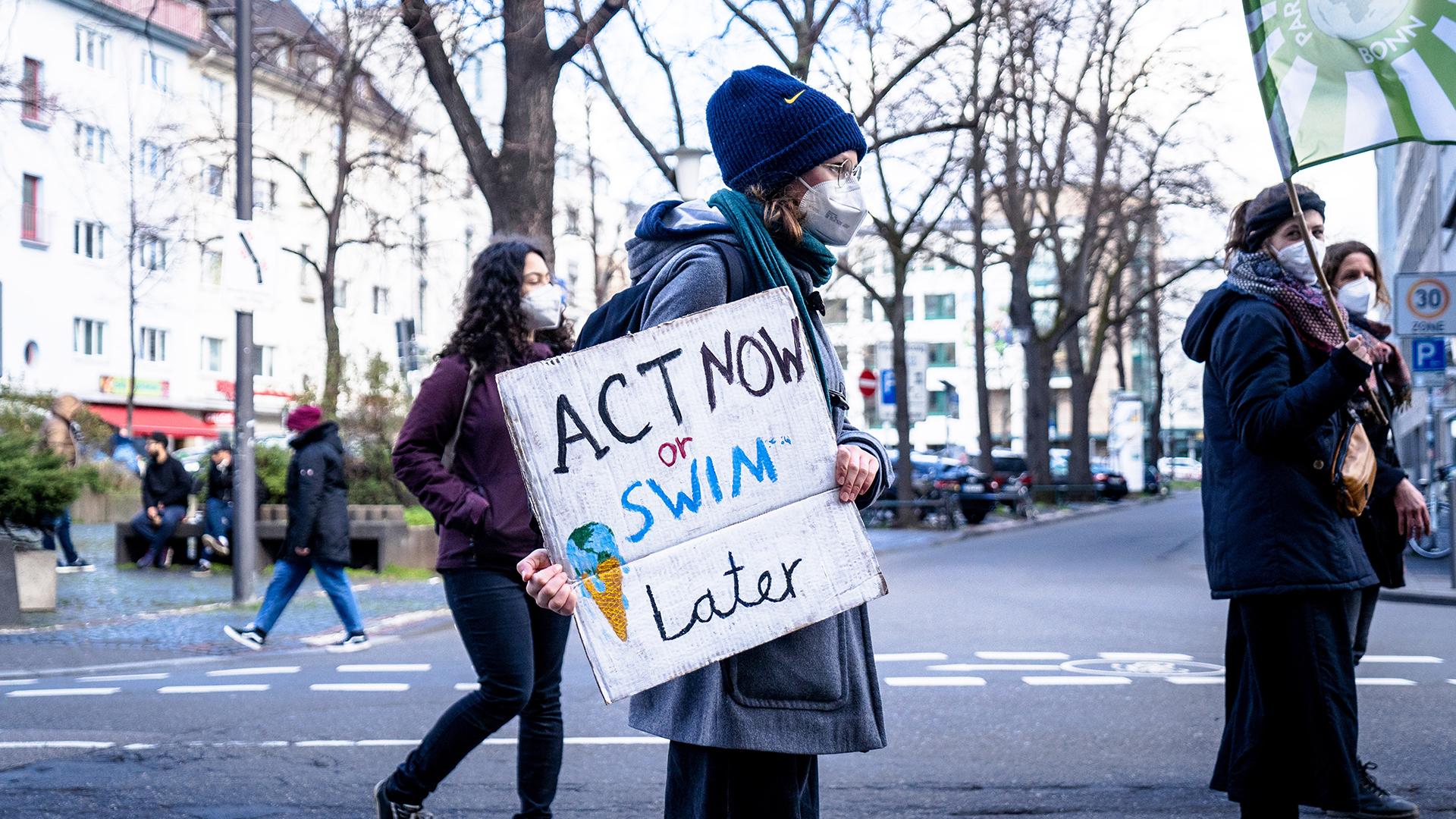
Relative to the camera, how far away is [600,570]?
269cm

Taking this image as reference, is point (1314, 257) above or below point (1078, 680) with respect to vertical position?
above

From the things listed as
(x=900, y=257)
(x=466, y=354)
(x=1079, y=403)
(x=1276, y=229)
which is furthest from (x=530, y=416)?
(x=1079, y=403)

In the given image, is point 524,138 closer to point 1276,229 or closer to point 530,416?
point 1276,229

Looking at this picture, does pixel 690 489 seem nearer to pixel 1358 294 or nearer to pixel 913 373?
pixel 1358 294

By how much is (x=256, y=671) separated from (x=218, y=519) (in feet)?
29.5

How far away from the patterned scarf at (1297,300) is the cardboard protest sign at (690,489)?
214cm

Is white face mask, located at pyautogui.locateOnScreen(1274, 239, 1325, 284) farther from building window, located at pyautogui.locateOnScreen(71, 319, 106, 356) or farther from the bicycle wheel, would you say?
building window, located at pyautogui.locateOnScreen(71, 319, 106, 356)

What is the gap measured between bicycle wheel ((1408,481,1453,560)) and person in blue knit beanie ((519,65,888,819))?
16565 mm

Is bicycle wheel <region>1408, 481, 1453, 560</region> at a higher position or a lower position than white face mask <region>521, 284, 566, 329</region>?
lower

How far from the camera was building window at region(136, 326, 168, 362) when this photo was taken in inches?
2026

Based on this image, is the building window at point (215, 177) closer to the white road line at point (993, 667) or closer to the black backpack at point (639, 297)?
the white road line at point (993, 667)

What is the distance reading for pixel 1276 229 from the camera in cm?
461

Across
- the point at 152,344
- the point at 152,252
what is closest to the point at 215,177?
the point at 152,252

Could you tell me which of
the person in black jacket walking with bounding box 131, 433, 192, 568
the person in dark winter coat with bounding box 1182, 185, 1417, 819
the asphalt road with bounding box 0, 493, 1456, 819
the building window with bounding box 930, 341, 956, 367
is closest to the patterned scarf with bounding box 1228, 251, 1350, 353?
the person in dark winter coat with bounding box 1182, 185, 1417, 819
